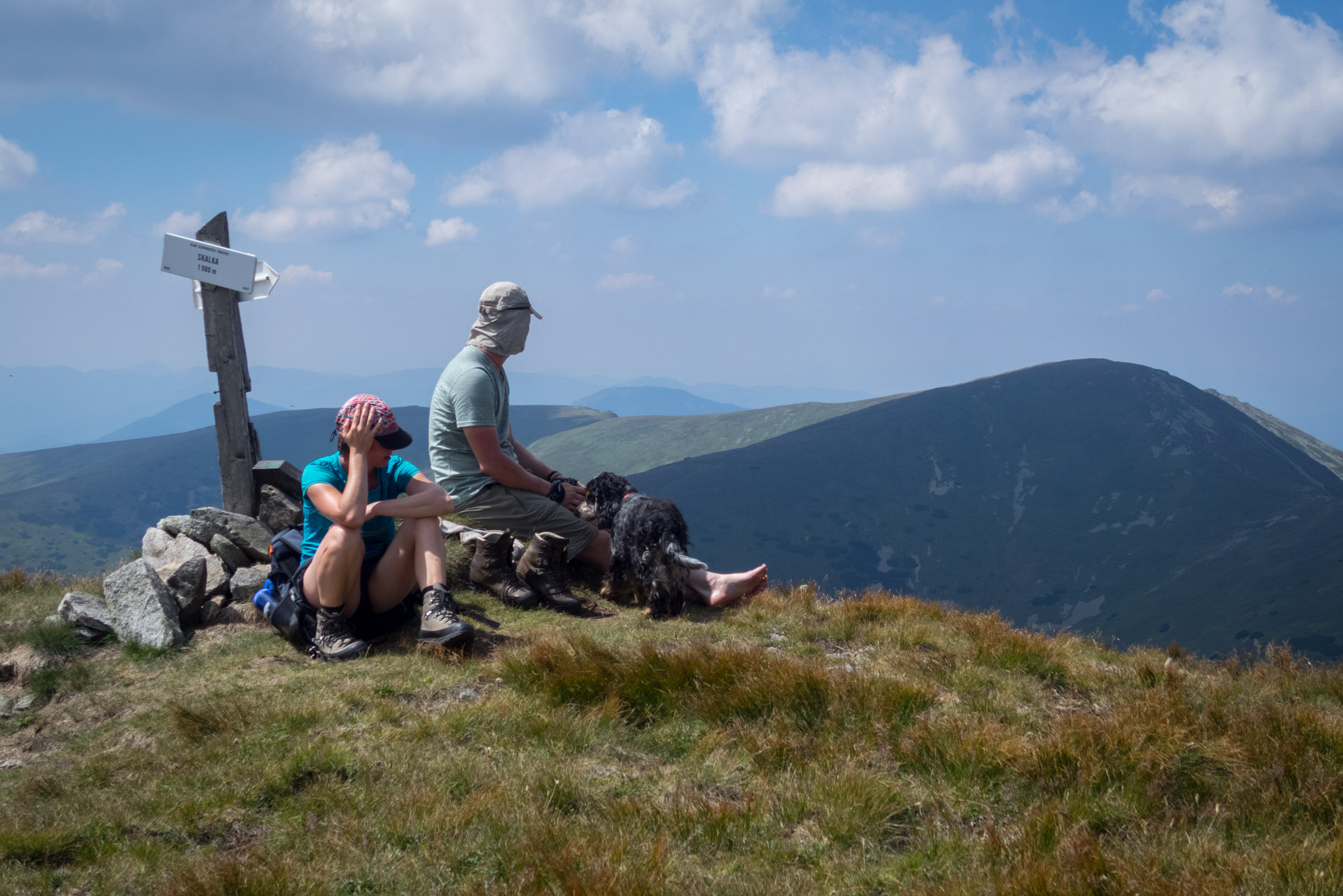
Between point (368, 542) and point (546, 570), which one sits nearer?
point (368, 542)

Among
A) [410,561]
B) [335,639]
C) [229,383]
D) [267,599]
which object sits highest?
[229,383]

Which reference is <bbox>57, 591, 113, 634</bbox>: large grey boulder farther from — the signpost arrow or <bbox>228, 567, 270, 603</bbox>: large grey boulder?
the signpost arrow

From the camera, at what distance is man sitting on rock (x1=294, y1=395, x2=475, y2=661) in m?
6.20

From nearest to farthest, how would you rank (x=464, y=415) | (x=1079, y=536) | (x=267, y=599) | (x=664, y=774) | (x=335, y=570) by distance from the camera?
(x=664, y=774), (x=335, y=570), (x=267, y=599), (x=464, y=415), (x=1079, y=536)

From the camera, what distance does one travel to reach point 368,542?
6996mm

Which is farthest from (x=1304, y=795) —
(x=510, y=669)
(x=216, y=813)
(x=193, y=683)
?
(x=193, y=683)

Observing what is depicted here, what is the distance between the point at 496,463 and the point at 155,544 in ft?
12.4

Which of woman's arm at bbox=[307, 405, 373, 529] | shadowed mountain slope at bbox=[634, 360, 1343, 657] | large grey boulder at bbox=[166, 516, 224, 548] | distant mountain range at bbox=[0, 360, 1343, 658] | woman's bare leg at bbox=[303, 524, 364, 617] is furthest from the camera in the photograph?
distant mountain range at bbox=[0, 360, 1343, 658]

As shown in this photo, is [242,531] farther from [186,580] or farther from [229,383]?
[229,383]

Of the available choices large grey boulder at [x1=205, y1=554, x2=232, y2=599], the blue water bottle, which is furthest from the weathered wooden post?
the blue water bottle

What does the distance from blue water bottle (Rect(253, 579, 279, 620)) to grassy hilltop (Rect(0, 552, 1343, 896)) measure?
407 millimetres

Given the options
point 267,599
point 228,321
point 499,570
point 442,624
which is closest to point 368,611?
point 442,624

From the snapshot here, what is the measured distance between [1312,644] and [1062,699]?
11690cm

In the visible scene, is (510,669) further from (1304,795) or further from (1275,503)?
(1275,503)
